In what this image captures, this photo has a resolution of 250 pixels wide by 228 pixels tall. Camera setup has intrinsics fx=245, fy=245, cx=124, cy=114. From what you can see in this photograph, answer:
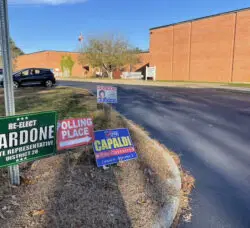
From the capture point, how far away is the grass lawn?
265 cm

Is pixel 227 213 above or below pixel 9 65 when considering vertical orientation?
below

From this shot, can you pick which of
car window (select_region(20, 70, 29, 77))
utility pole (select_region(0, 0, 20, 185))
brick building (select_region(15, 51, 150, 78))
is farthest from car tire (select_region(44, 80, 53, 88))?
brick building (select_region(15, 51, 150, 78))

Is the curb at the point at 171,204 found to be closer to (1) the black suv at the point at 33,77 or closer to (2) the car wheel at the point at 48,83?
(1) the black suv at the point at 33,77

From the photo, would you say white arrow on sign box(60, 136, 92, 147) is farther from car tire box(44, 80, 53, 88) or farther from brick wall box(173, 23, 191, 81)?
brick wall box(173, 23, 191, 81)

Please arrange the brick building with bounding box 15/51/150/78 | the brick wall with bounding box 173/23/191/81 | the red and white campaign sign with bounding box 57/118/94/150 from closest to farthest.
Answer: the red and white campaign sign with bounding box 57/118/94/150 → the brick wall with bounding box 173/23/191/81 → the brick building with bounding box 15/51/150/78

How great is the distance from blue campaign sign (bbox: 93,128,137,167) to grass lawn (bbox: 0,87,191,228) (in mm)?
166

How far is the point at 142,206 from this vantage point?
2.99 metres

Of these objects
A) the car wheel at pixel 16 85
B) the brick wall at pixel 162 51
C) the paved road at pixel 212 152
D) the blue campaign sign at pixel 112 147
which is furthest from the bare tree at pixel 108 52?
the blue campaign sign at pixel 112 147

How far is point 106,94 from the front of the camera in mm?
5246

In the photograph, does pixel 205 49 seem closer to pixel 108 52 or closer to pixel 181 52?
pixel 181 52

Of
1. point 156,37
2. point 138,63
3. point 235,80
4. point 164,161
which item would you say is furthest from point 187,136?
point 138,63

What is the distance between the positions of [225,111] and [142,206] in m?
7.86

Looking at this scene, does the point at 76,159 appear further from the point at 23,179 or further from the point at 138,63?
the point at 138,63

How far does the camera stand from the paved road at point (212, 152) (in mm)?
3039
